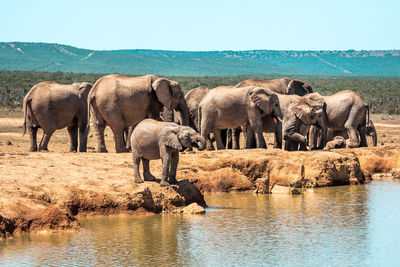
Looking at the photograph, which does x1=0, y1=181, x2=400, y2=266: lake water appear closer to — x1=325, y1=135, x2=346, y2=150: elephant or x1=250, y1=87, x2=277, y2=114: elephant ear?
x1=250, y1=87, x2=277, y2=114: elephant ear

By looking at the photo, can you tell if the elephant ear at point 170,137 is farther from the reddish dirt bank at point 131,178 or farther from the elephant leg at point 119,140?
the elephant leg at point 119,140

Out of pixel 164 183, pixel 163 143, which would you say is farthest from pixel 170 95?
pixel 163 143

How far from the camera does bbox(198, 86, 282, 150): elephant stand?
72.3 feet

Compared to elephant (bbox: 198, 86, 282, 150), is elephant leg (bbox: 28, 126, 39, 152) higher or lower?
lower

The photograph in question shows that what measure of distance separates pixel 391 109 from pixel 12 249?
5410 cm

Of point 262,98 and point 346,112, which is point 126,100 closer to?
point 262,98

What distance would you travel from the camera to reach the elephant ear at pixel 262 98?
21.9 meters

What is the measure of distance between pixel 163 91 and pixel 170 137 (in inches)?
249

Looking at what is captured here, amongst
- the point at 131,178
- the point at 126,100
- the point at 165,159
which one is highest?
the point at 126,100

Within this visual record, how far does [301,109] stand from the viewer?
2195 centimetres

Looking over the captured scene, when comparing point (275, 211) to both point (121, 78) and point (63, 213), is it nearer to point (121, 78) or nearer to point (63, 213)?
point (63, 213)

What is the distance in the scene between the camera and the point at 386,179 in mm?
21984

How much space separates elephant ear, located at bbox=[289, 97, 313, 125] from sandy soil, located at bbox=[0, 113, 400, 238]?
1.54 meters

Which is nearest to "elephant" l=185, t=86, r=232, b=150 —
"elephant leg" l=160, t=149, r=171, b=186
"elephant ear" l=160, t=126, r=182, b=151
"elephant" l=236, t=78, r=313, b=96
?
"elephant" l=236, t=78, r=313, b=96
